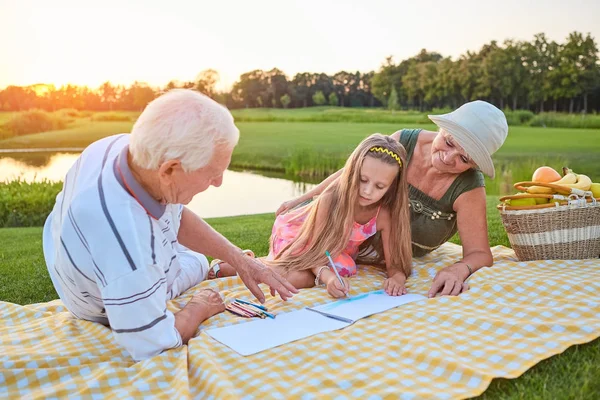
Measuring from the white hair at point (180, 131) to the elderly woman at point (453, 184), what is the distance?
1891 millimetres

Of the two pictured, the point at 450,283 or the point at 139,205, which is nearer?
the point at 139,205

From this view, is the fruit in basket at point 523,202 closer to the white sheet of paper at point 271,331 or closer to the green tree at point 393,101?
the white sheet of paper at point 271,331

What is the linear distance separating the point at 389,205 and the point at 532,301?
116 centimetres

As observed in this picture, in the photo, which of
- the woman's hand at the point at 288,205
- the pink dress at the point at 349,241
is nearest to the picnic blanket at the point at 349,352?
the pink dress at the point at 349,241

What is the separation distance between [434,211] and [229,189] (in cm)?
1333

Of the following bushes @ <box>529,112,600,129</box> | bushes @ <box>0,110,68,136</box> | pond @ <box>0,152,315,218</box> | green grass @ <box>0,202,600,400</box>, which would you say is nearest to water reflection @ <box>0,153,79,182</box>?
pond @ <box>0,152,315,218</box>

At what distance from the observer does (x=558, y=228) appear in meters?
3.98

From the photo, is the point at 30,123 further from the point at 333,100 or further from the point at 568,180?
the point at 333,100

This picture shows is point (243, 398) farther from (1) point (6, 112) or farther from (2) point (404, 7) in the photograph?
(1) point (6, 112)

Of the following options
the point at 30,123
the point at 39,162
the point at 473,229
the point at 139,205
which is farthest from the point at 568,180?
the point at 30,123

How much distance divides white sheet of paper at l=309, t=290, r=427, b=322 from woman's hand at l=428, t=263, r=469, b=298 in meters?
0.12

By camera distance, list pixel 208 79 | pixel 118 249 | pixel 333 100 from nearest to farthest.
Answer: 1. pixel 118 249
2. pixel 208 79
3. pixel 333 100

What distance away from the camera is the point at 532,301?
132 inches

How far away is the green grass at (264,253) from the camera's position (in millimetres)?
2369
